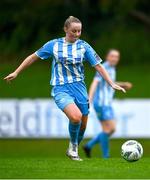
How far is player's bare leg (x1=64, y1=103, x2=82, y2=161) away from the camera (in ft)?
44.1

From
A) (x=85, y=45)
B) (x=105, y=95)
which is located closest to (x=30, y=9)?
(x=105, y=95)

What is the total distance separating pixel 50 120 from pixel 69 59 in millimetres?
11103

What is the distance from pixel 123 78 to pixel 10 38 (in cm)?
579

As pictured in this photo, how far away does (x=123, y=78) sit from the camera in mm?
35125

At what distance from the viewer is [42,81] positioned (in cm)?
3500

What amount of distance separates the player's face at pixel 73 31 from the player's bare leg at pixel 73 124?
3.20 feet

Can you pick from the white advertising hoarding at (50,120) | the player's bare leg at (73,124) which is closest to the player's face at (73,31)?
the player's bare leg at (73,124)

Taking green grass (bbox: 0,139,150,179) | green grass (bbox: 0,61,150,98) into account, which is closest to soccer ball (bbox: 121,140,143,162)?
green grass (bbox: 0,139,150,179)

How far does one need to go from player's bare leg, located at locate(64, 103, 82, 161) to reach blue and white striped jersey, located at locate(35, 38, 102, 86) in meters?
0.48

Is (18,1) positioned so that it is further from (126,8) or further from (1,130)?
(1,130)

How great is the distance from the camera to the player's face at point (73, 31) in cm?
1338

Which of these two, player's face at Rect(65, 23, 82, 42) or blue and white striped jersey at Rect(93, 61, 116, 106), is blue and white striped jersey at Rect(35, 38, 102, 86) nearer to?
player's face at Rect(65, 23, 82, 42)

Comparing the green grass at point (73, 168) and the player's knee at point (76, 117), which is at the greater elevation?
the player's knee at point (76, 117)

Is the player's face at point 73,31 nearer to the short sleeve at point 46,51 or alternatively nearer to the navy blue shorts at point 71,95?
the short sleeve at point 46,51
